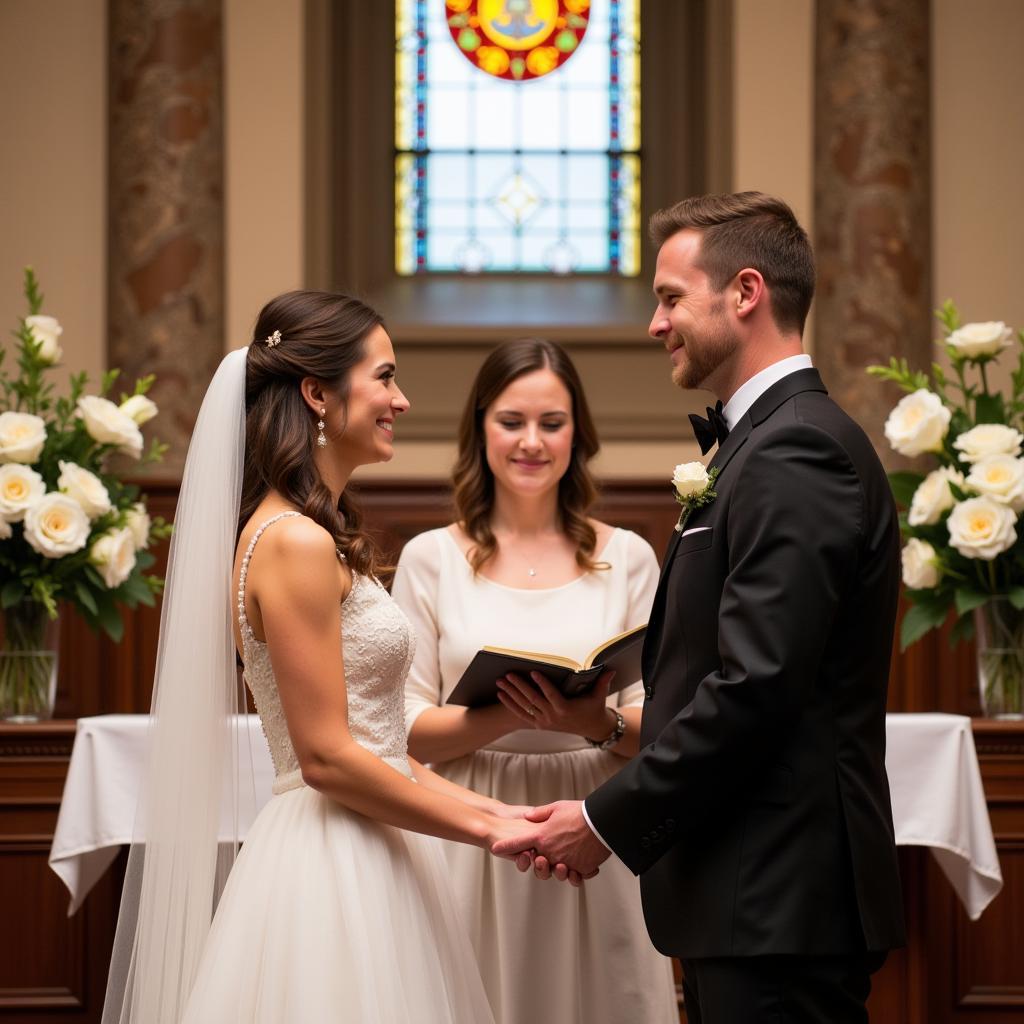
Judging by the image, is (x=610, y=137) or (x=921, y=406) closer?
(x=921, y=406)

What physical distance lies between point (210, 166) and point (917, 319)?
349 centimetres

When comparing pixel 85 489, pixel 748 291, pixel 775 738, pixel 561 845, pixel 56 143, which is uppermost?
pixel 56 143

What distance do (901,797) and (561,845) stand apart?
1.69 m

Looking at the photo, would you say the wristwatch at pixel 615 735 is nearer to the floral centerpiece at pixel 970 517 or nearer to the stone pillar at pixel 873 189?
the floral centerpiece at pixel 970 517

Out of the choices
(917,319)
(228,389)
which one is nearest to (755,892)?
(228,389)

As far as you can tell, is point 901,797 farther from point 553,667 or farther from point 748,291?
point 748,291

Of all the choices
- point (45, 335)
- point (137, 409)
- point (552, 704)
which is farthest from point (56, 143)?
point (552, 704)

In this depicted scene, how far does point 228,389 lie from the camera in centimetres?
280

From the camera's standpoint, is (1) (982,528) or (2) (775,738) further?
(1) (982,528)

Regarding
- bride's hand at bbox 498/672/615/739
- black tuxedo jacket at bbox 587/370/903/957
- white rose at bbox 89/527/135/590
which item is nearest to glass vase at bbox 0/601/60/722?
white rose at bbox 89/527/135/590

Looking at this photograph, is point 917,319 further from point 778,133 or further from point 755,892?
point 755,892

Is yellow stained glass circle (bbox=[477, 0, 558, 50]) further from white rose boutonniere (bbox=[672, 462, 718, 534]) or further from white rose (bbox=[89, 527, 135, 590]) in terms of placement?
white rose boutonniere (bbox=[672, 462, 718, 534])

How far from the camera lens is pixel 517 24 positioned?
8.20m

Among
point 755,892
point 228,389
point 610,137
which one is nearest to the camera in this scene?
point 755,892
